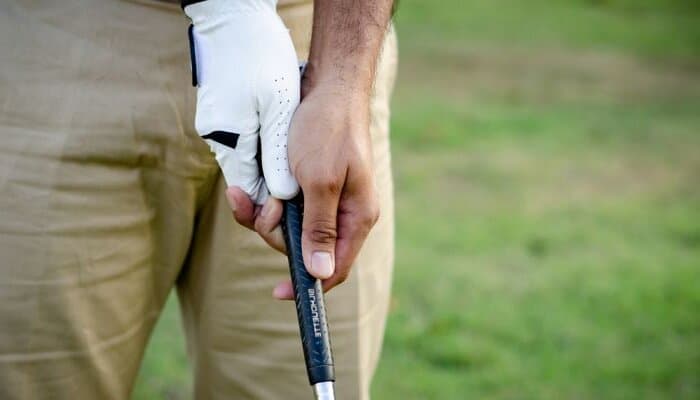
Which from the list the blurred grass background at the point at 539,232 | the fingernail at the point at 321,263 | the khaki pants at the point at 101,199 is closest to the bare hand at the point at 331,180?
the fingernail at the point at 321,263

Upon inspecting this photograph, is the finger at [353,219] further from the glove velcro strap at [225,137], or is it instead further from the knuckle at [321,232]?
the glove velcro strap at [225,137]

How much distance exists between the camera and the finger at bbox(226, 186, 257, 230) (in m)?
1.37

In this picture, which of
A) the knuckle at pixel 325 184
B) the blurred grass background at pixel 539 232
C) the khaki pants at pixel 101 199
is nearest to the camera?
the knuckle at pixel 325 184

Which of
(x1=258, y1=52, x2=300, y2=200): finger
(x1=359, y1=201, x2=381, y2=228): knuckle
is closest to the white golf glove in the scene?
(x1=258, y1=52, x2=300, y2=200): finger

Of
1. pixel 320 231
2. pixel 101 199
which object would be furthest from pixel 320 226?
pixel 101 199

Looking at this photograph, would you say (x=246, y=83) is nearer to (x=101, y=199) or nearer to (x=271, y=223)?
(x=271, y=223)

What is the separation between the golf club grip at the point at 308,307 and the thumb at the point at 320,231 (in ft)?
0.07

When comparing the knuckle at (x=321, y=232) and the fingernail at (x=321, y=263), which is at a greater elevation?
the knuckle at (x=321, y=232)

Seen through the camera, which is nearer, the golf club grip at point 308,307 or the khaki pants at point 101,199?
the golf club grip at point 308,307

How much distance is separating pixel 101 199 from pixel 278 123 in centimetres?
31

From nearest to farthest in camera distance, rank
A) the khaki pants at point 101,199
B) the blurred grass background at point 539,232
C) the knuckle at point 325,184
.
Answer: the knuckle at point 325,184 < the khaki pants at point 101,199 < the blurred grass background at point 539,232

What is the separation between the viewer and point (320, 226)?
1292 millimetres

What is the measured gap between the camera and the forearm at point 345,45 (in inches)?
53.2

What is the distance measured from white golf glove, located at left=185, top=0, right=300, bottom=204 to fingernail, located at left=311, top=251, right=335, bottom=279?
0.10 m
